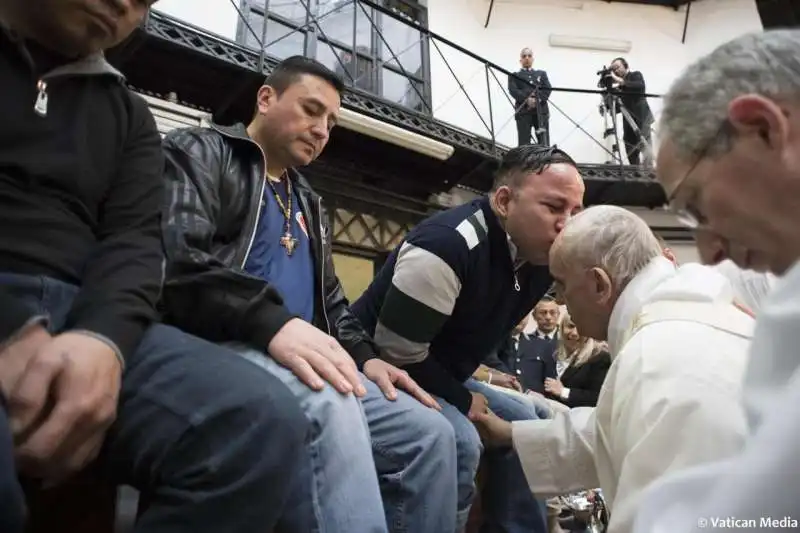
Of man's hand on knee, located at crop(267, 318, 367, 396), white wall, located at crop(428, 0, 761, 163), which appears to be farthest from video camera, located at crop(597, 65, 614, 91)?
man's hand on knee, located at crop(267, 318, 367, 396)

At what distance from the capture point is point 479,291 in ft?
5.69

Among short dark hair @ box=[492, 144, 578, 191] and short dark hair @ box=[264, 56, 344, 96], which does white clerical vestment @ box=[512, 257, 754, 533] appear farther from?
short dark hair @ box=[264, 56, 344, 96]

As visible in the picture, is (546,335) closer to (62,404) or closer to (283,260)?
(283,260)

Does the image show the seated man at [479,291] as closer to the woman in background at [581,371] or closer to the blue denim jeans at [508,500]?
the blue denim jeans at [508,500]

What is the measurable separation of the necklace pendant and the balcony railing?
13.1ft

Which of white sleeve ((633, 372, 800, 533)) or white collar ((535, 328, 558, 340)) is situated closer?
white sleeve ((633, 372, 800, 533))

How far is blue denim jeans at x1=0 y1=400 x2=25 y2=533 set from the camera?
0.57 metres

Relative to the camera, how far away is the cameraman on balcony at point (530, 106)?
6.56m

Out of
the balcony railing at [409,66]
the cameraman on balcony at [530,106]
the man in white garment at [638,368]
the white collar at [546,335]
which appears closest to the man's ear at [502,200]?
the man in white garment at [638,368]

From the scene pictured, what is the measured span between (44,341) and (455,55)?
23.3ft

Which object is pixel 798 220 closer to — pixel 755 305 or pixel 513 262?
pixel 755 305

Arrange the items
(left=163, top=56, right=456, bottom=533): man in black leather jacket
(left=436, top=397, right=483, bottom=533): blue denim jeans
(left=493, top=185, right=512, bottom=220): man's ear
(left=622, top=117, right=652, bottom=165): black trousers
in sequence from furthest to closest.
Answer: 1. (left=622, top=117, right=652, bottom=165): black trousers
2. (left=493, top=185, right=512, bottom=220): man's ear
3. (left=436, top=397, right=483, bottom=533): blue denim jeans
4. (left=163, top=56, right=456, bottom=533): man in black leather jacket

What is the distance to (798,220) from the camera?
24.8 inches

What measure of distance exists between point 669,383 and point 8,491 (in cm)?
78
